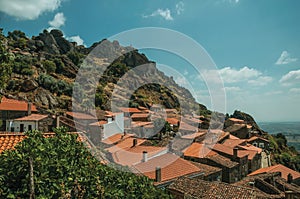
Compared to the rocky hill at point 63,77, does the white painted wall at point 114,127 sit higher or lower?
lower

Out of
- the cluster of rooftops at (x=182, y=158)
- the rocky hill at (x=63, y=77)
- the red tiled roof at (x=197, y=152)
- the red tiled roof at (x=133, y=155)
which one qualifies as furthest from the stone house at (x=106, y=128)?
the red tiled roof at (x=197, y=152)

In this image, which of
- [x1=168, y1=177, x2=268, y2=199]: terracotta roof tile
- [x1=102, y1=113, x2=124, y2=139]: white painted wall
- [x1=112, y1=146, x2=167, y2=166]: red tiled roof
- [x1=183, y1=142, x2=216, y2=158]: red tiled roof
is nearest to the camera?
[x1=168, y1=177, x2=268, y2=199]: terracotta roof tile

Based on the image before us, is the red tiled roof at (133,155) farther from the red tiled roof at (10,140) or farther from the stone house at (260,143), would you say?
the stone house at (260,143)

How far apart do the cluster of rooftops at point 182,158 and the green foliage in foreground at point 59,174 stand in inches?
67.3

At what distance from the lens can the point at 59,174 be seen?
3635 millimetres

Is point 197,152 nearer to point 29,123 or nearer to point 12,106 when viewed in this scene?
point 29,123

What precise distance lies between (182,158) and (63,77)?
154 feet

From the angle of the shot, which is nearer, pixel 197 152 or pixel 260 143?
pixel 197 152

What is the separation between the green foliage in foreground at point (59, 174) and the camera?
3.42 metres

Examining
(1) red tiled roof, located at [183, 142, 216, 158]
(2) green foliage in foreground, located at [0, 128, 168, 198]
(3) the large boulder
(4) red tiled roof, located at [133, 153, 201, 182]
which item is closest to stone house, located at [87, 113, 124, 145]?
(1) red tiled roof, located at [183, 142, 216, 158]

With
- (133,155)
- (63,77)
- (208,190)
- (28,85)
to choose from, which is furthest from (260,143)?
(63,77)

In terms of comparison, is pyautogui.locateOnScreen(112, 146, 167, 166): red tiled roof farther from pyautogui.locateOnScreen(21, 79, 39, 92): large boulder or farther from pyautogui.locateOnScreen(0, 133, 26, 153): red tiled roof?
pyautogui.locateOnScreen(21, 79, 39, 92): large boulder

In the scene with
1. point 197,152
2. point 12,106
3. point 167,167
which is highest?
point 12,106

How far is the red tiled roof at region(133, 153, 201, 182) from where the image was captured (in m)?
14.6
